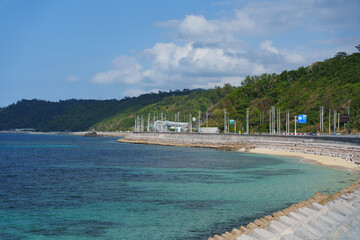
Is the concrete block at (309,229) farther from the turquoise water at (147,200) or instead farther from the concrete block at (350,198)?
the concrete block at (350,198)

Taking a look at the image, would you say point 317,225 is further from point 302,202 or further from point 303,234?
point 302,202

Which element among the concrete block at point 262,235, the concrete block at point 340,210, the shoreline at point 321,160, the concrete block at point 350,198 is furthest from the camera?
the shoreline at point 321,160

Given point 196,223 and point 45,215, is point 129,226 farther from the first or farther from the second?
point 45,215

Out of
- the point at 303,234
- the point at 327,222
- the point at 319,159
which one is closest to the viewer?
the point at 303,234

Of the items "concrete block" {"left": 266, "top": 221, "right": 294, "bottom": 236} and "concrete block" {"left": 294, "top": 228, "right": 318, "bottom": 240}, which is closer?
"concrete block" {"left": 294, "top": 228, "right": 318, "bottom": 240}

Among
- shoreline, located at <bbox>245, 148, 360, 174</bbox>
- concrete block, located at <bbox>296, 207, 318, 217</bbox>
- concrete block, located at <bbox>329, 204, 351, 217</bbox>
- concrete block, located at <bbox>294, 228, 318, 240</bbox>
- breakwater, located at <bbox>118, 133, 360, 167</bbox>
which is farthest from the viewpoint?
breakwater, located at <bbox>118, 133, 360, 167</bbox>

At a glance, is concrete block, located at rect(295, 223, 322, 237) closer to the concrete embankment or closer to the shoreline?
the concrete embankment

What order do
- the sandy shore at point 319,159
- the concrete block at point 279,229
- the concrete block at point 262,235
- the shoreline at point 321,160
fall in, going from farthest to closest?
the sandy shore at point 319,159, the shoreline at point 321,160, the concrete block at point 279,229, the concrete block at point 262,235

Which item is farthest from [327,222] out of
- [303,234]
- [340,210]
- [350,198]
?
[350,198]

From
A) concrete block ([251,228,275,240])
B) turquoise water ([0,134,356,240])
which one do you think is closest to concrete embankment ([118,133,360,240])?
concrete block ([251,228,275,240])

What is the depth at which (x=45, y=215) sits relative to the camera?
85.0 feet

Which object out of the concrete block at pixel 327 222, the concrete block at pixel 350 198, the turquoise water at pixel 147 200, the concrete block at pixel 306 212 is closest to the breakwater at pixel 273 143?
the turquoise water at pixel 147 200

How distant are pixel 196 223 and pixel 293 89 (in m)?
156

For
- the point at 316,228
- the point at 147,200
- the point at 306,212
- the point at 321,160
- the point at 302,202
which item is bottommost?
the point at 147,200
